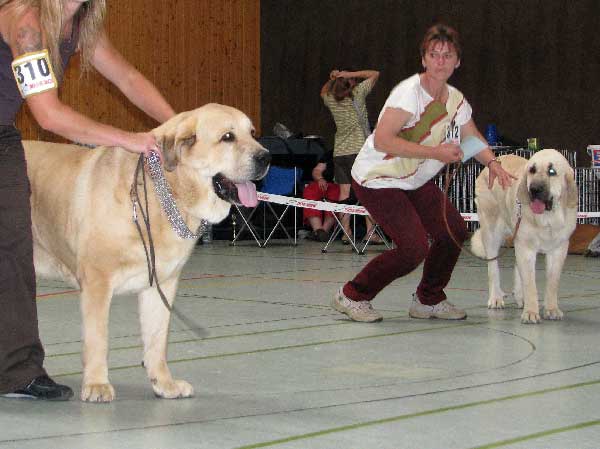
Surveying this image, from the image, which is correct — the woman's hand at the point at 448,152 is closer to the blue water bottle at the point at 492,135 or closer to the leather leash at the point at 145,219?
the leather leash at the point at 145,219

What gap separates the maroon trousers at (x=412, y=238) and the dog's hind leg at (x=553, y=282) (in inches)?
21.9

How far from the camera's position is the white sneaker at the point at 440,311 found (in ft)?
18.1

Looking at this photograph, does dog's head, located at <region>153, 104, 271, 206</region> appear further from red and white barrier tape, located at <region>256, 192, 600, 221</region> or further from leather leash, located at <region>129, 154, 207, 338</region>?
red and white barrier tape, located at <region>256, 192, 600, 221</region>

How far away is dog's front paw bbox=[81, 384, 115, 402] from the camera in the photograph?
336 centimetres

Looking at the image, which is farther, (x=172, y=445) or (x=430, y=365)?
(x=430, y=365)

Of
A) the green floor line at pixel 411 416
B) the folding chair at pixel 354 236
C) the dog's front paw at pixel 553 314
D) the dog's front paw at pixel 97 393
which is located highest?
the dog's front paw at pixel 97 393

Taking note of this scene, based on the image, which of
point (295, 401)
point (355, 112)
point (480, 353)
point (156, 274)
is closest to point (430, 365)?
point (480, 353)

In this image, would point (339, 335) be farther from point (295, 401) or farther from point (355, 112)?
point (355, 112)

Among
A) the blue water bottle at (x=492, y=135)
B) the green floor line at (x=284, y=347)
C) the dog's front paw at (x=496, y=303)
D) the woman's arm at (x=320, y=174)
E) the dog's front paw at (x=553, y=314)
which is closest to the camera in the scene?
the green floor line at (x=284, y=347)

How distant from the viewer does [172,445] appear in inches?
112

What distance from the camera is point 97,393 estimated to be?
336cm

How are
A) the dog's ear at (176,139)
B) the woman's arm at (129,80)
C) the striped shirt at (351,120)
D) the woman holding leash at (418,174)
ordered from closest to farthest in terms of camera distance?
the dog's ear at (176,139) < the woman's arm at (129,80) < the woman holding leash at (418,174) < the striped shirt at (351,120)

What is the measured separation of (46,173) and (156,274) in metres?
0.62

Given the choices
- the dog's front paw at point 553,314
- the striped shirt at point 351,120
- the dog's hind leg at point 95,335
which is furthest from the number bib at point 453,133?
the striped shirt at point 351,120
